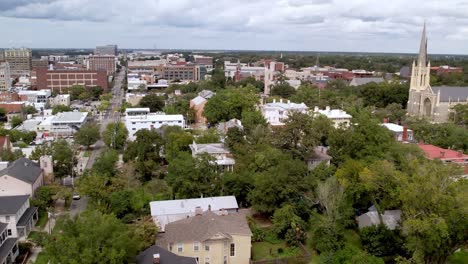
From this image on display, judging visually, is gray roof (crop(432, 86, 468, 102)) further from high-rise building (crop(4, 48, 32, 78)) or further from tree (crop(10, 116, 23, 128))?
high-rise building (crop(4, 48, 32, 78))

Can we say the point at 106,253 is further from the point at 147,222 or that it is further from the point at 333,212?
the point at 333,212

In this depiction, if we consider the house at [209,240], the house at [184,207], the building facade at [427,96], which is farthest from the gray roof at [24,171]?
the building facade at [427,96]

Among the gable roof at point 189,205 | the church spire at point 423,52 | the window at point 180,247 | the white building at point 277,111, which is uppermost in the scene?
the church spire at point 423,52

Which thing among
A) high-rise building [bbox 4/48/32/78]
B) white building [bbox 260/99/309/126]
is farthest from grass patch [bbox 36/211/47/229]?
high-rise building [bbox 4/48/32/78]

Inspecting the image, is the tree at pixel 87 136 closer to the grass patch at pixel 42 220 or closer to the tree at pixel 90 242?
the grass patch at pixel 42 220

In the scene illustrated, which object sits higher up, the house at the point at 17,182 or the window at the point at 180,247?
the house at the point at 17,182

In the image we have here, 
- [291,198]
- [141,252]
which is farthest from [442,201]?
[141,252]

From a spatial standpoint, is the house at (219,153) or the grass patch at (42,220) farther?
the house at (219,153)
